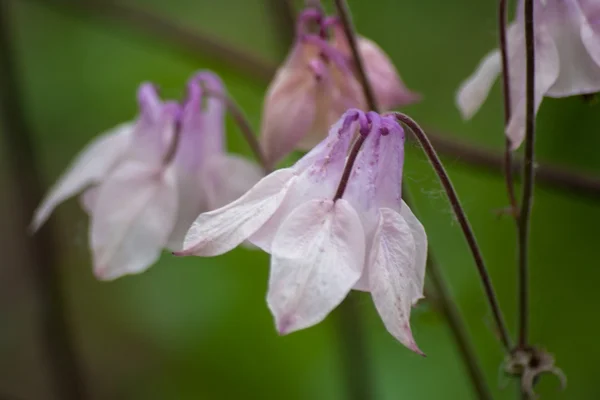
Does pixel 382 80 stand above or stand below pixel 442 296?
above

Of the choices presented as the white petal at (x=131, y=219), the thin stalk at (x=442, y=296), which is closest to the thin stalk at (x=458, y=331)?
the thin stalk at (x=442, y=296)

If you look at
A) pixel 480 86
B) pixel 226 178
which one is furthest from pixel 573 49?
pixel 226 178

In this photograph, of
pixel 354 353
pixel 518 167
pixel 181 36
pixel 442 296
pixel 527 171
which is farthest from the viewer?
pixel 181 36

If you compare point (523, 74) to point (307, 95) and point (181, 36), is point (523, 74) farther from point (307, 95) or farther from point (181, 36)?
point (181, 36)

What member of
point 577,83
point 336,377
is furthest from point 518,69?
point 336,377

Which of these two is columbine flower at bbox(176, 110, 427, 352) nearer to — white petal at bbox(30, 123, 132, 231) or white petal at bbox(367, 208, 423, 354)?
white petal at bbox(367, 208, 423, 354)

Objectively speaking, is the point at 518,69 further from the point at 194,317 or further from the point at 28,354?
the point at 28,354

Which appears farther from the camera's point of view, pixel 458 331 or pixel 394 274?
pixel 458 331
